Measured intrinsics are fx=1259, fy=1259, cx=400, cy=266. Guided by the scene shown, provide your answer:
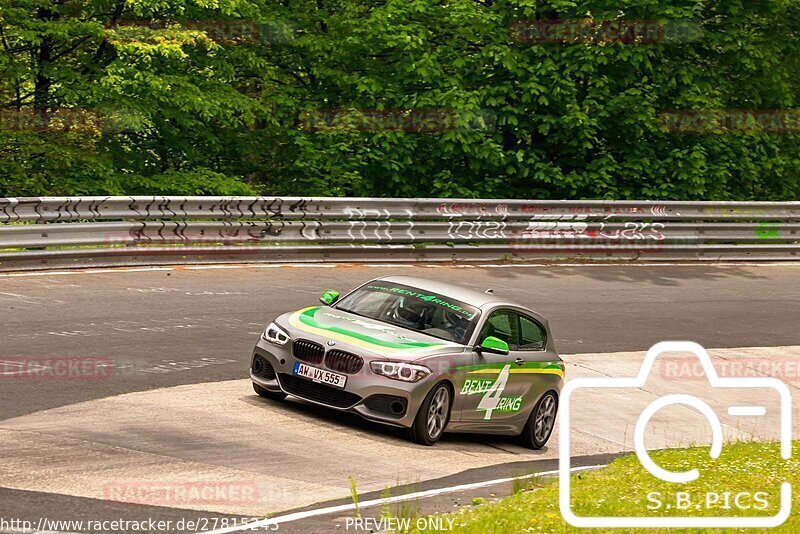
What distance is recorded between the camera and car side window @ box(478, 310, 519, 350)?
1250cm

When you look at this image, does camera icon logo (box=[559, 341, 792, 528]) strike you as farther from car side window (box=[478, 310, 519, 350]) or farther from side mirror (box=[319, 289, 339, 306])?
side mirror (box=[319, 289, 339, 306])

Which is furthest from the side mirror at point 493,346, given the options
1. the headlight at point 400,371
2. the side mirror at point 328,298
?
the side mirror at point 328,298

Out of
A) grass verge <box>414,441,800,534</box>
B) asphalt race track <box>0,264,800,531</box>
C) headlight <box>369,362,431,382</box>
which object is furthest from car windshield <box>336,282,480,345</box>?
grass verge <box>414,441,800,534</box>

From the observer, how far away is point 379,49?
26141 millimetres

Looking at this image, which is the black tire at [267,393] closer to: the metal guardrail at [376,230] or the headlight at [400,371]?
the headlight at [400,371]

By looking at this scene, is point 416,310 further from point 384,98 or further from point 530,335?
point 384,98

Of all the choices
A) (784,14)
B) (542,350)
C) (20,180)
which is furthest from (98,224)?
(784,14)

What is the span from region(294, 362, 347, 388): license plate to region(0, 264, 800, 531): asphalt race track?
0.41m

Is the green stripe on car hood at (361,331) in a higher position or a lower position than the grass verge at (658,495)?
higher

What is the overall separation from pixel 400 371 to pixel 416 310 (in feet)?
4.48

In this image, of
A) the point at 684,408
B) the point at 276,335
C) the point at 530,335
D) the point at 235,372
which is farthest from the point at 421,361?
the point at 684,408

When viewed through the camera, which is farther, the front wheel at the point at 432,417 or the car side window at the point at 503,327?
the car side window at the point at 503,327

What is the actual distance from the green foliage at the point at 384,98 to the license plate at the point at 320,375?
1092 cm

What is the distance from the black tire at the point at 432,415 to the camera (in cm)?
1137
